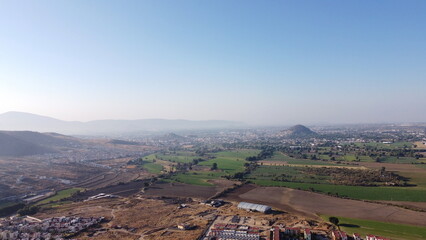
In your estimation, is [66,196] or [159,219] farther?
[66,196]

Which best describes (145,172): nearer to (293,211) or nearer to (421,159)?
(293,211)

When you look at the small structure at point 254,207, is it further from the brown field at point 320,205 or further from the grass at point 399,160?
the grass at point 399,160

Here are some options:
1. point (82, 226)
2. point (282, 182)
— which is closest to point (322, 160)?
point (282, 182)

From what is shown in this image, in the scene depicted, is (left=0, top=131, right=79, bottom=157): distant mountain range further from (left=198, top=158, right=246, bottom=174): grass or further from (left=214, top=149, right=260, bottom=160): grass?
(left=214, top=149, right=260, bottom=160): grass

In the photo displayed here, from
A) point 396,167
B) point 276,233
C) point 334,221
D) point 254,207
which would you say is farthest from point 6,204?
point 396,167

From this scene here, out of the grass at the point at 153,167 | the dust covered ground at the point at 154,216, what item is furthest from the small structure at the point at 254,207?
the grass at the point at 153,167

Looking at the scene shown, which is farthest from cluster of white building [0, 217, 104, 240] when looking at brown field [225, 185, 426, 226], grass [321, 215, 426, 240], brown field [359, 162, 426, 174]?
brown field [359, 162, 426, 174]
